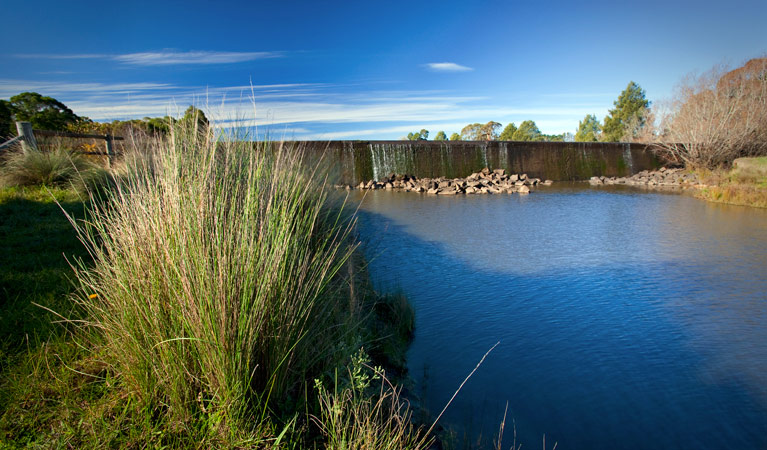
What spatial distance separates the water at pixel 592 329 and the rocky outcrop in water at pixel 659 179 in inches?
398

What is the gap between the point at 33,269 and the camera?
3504 millimetres

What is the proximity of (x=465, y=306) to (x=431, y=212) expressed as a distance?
6.34m

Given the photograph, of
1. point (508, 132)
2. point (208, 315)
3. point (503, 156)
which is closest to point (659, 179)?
point (503, 156)

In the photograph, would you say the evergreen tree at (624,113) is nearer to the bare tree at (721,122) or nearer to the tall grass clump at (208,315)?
the bare tree at (721,122)

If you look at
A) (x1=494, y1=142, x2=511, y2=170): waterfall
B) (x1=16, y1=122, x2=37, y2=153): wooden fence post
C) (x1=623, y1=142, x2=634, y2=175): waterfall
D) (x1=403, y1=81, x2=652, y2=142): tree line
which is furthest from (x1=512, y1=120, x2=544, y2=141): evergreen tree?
(x1=16, y1=122, x2=37, y2=153): wooden fence post

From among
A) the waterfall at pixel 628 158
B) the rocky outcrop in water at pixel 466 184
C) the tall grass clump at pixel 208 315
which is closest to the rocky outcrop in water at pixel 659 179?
the waterfall at pixel 628 158

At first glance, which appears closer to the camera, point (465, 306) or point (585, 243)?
point (465, 306)

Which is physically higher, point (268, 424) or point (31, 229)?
point (31, 229)

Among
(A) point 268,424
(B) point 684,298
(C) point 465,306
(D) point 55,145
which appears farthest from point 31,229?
(B) point 684,298

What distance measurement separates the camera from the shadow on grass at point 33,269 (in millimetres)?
2518

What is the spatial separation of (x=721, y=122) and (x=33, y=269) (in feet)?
75.2

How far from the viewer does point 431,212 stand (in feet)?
34.4

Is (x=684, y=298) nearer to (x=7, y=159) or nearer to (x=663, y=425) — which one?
(x=663, y=425)

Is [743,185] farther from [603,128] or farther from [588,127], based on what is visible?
[588,127]
